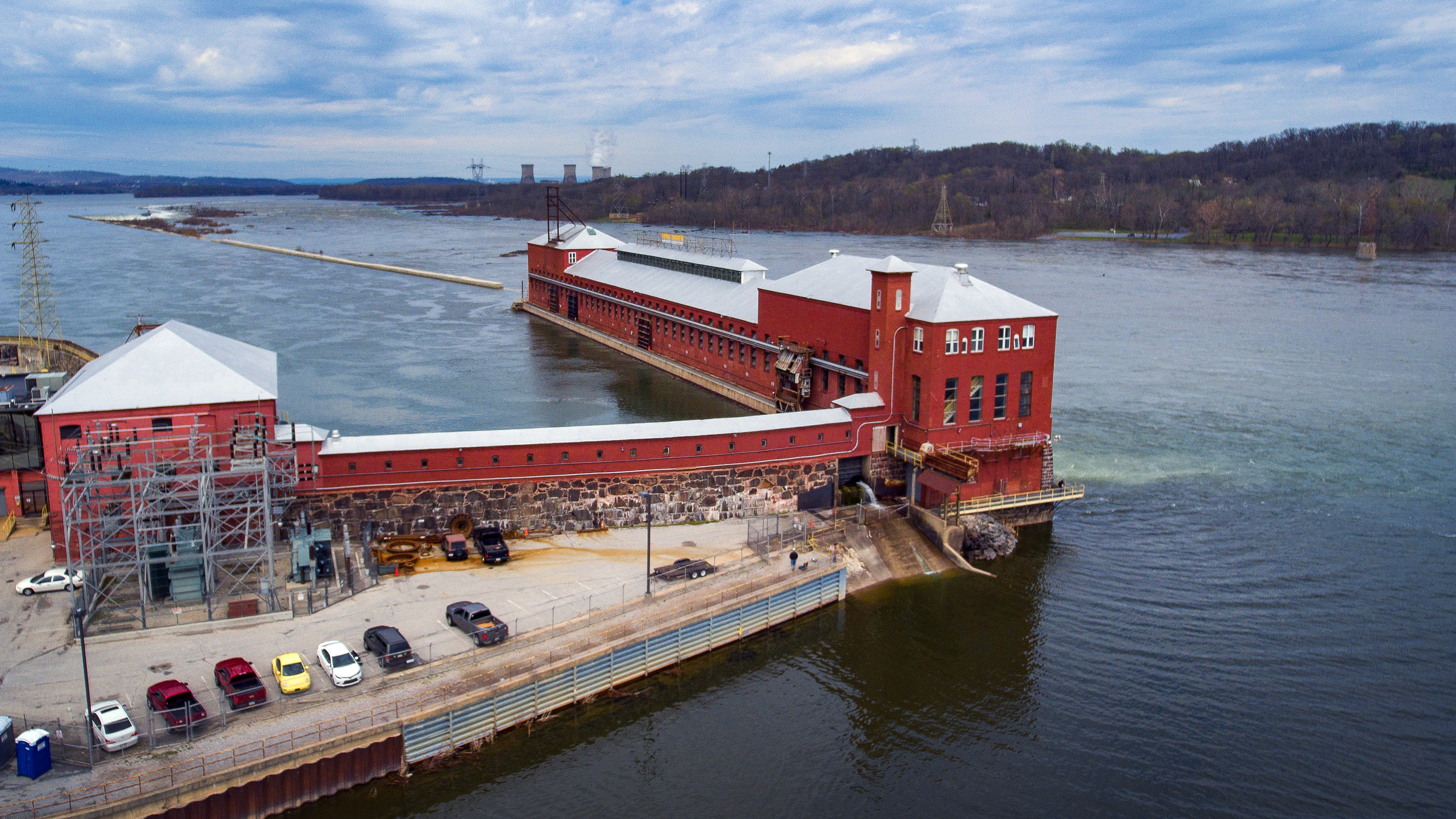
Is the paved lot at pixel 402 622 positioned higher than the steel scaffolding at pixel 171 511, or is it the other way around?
the steel scaffolding at pixel 171 511

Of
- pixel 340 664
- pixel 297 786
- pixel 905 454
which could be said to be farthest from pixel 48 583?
pixel 905 454

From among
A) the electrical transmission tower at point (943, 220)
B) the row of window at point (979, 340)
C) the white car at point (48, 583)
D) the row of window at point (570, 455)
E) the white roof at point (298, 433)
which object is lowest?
the white car at point (48, 583)

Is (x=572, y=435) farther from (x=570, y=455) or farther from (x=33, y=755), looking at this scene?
(x=33, y=755)

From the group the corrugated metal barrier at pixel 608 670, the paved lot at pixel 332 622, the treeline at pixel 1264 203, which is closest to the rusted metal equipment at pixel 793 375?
the paved lot at pixel 332 622

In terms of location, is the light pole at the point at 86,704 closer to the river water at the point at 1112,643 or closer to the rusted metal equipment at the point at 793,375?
the river water at the point at 1112,643

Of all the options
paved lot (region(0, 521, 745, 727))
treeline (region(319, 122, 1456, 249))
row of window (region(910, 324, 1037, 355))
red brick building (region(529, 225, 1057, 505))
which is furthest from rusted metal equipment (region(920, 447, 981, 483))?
treeline (region(319, 122, 1456, 249))

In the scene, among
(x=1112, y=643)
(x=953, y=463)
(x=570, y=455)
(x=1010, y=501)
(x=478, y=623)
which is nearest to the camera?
(x=478, y=623)

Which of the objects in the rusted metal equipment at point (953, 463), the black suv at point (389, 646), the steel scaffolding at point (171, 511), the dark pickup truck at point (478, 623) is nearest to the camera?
the black suv at point (389, 646)

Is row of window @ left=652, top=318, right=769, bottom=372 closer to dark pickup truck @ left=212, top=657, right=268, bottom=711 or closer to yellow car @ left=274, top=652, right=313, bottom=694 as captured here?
yellow car @ left=274, top=652, right=313, bottom=694
